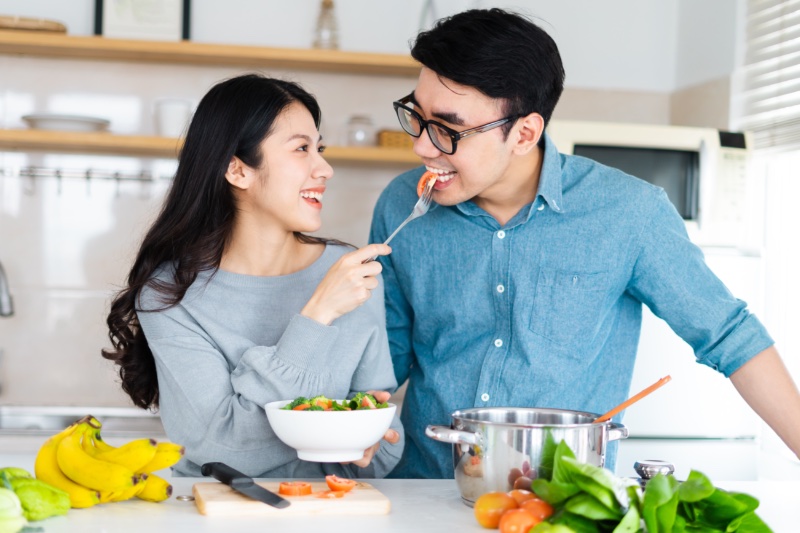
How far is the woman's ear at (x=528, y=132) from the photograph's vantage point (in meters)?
1.82

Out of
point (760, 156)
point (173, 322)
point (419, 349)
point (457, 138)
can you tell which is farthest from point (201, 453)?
point (760, 156)

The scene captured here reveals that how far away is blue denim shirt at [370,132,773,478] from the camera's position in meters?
1.78

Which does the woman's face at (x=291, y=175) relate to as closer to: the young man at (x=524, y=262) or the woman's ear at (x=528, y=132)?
the young man at (x=524, y=262)

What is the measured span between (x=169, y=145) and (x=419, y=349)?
5.36 ft

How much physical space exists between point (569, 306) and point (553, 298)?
0.11ft

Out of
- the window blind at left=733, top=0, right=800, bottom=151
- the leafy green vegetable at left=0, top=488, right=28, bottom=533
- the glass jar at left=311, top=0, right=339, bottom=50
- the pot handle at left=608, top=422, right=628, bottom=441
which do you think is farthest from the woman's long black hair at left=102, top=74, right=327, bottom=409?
the window blind at left=733, top=0, right=800, bottom=151

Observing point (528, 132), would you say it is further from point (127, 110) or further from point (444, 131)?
point (127, 110)

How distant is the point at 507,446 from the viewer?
122cm

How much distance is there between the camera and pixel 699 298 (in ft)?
5.78

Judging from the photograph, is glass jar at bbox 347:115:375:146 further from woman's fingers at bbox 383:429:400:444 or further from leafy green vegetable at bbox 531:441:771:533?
leafy green vegetable at bbox 531:441:771:533

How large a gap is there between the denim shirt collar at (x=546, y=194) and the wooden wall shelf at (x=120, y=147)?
4.46ft

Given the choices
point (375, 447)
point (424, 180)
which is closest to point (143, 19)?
point (424, 180)

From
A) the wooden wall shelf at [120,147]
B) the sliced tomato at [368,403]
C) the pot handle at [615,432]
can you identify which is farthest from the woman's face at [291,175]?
the wooden wall shelf at [120,147]

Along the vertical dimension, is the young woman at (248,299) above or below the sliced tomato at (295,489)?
above
